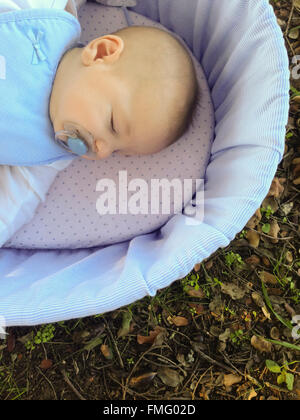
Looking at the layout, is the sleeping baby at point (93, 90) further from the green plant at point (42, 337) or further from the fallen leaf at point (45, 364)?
the fallen leaf at point (45, 364)

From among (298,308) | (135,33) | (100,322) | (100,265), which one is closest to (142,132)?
(135,33)

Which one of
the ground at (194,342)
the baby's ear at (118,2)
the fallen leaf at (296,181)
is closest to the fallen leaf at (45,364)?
the ground at (194,342)

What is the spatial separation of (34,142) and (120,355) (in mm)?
867

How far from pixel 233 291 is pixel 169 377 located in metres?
0.43

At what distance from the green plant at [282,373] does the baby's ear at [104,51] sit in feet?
4.15

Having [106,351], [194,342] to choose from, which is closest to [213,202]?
[194,342]

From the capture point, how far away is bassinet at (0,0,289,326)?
1098 millimetres


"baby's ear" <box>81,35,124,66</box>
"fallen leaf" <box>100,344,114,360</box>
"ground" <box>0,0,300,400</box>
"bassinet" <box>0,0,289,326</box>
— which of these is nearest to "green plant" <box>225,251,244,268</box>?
"ground" <box>0,0,300,400</box>

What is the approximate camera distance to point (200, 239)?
1105 millimetres

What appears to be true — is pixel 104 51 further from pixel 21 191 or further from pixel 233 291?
pixel 233 291

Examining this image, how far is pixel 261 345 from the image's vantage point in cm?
158

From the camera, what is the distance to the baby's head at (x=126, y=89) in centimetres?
112

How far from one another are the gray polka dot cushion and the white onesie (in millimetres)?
48

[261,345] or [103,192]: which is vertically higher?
[103,192]
